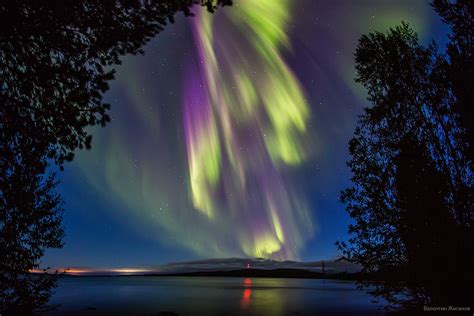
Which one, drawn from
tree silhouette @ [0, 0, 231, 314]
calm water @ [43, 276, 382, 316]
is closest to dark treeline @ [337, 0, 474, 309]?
calm water @ [43, 276, 382, 316]

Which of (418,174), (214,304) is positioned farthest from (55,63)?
(214,304)

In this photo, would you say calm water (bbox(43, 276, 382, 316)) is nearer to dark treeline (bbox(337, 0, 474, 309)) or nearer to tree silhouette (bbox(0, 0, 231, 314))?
dark treeline (bbox(337, 0, 474, 309))

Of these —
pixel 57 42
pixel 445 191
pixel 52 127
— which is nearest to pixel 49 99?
pixel 52 127

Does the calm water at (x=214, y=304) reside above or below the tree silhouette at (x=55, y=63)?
below

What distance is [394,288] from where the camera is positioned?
16.2m

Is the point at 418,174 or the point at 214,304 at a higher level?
the point at 418,174

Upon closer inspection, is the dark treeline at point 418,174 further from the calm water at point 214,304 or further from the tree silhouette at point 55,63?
Answer: the tree silhouette at point 55,63

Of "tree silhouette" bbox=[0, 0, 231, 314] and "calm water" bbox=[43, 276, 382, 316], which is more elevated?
"tree silhouette" bbox=[0, 0, 231, 314]

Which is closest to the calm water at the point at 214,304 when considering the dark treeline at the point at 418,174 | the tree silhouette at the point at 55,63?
the dark treeline at the point at 418,174

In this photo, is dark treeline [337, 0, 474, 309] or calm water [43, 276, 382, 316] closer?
dark treeline [337, 0, 474, 309]

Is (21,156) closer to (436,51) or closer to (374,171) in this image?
(374,171)

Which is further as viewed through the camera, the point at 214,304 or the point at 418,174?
the point at 214,304

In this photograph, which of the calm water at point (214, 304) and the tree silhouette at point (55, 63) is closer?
the tree silhouette at point (55, 63)

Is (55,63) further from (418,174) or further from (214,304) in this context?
(214,304)
